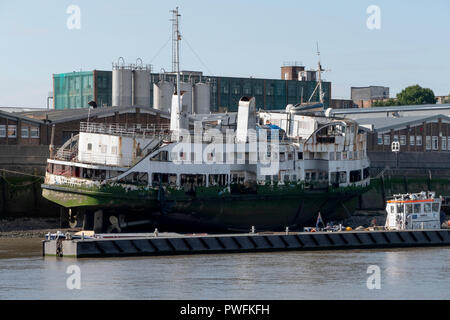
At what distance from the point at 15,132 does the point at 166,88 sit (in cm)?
1639

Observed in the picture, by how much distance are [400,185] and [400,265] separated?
102 ft

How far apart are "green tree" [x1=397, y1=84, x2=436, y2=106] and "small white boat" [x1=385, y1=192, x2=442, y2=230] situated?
77569 mm

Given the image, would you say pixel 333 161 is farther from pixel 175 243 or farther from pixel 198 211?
pixel 175 243

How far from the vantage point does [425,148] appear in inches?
3324

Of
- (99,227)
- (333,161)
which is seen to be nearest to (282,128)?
(333,161)

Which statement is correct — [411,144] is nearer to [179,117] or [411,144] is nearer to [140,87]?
[140,87]

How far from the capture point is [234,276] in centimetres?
3838

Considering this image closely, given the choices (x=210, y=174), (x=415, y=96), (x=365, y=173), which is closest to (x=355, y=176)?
(x=365, y=173)

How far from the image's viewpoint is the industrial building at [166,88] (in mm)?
77375

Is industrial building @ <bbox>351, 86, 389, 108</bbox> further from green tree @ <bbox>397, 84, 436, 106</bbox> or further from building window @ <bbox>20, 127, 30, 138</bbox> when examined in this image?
building window @ <bbox>20, 127, 30, 138</bbox>

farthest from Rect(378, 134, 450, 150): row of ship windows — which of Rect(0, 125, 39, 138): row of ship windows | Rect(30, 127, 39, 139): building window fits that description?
Rect(0, 125, 39, 138): row of ship windows

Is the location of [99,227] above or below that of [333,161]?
below

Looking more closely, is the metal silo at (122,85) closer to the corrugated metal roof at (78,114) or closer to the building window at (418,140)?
the corrugated metal roof at (78,114)

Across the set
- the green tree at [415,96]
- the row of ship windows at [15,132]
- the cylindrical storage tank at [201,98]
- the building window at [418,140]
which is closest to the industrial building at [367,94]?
the green tree at [415,96]
